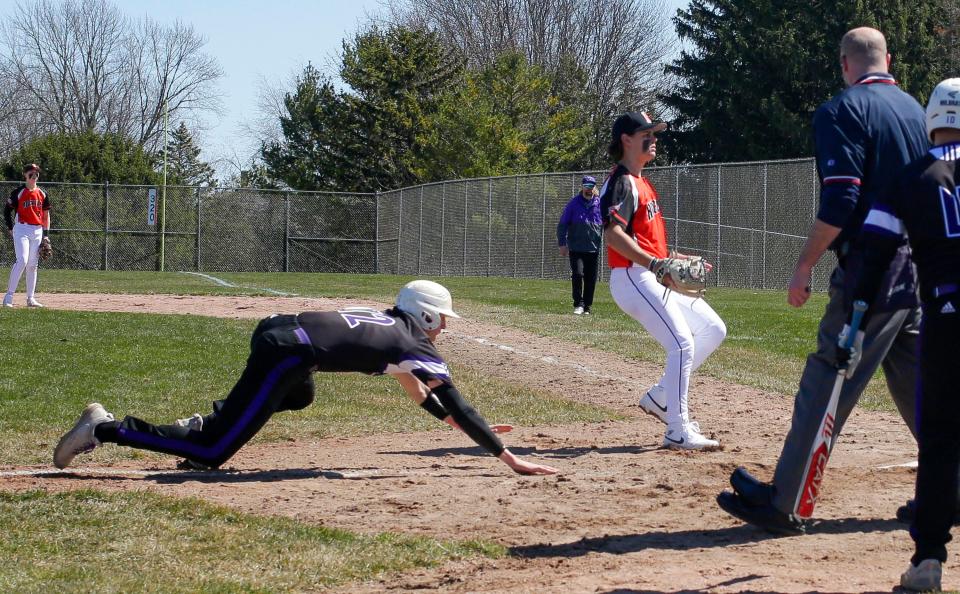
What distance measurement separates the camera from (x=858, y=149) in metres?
4.84

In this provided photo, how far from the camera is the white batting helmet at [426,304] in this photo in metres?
6.04

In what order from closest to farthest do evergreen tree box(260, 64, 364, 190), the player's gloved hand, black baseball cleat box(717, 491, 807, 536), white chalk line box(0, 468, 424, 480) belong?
the player's gloved hand, black baseball cleat box(717, 491, 807, 536), white chalk line box(0, 468, 424, 480), evergreen tree box(260, 64, 364, 190)

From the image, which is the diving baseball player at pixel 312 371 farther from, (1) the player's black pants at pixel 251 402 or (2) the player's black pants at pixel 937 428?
(2) the player's black pants at pixel 937 428

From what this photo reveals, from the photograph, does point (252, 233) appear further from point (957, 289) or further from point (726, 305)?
point (957, 289)

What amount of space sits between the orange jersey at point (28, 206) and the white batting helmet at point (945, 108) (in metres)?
14.6

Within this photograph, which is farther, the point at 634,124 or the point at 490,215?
the point at 490,215

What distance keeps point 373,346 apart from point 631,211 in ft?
6.65

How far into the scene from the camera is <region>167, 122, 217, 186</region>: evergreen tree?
2808 inches

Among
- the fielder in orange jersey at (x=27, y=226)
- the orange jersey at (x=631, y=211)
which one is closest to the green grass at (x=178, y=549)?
the orange jersey at (x=631, y=211)

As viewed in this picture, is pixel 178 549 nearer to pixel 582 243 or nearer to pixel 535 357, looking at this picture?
pixel 535 357

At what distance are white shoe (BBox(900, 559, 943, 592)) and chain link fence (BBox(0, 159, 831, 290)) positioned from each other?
23173 millimetres

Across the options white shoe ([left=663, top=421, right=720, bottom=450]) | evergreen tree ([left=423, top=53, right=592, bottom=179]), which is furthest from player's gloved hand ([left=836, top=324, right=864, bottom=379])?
evergreen tree ([left=423, top=53, right=592, bottom=179])

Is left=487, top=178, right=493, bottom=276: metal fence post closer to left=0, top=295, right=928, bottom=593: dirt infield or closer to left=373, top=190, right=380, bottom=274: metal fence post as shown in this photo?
left=373, top=190, right=380, bottom=274: metal fence post

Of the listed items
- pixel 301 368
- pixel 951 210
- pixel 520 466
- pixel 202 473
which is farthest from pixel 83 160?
pixel 951 210
